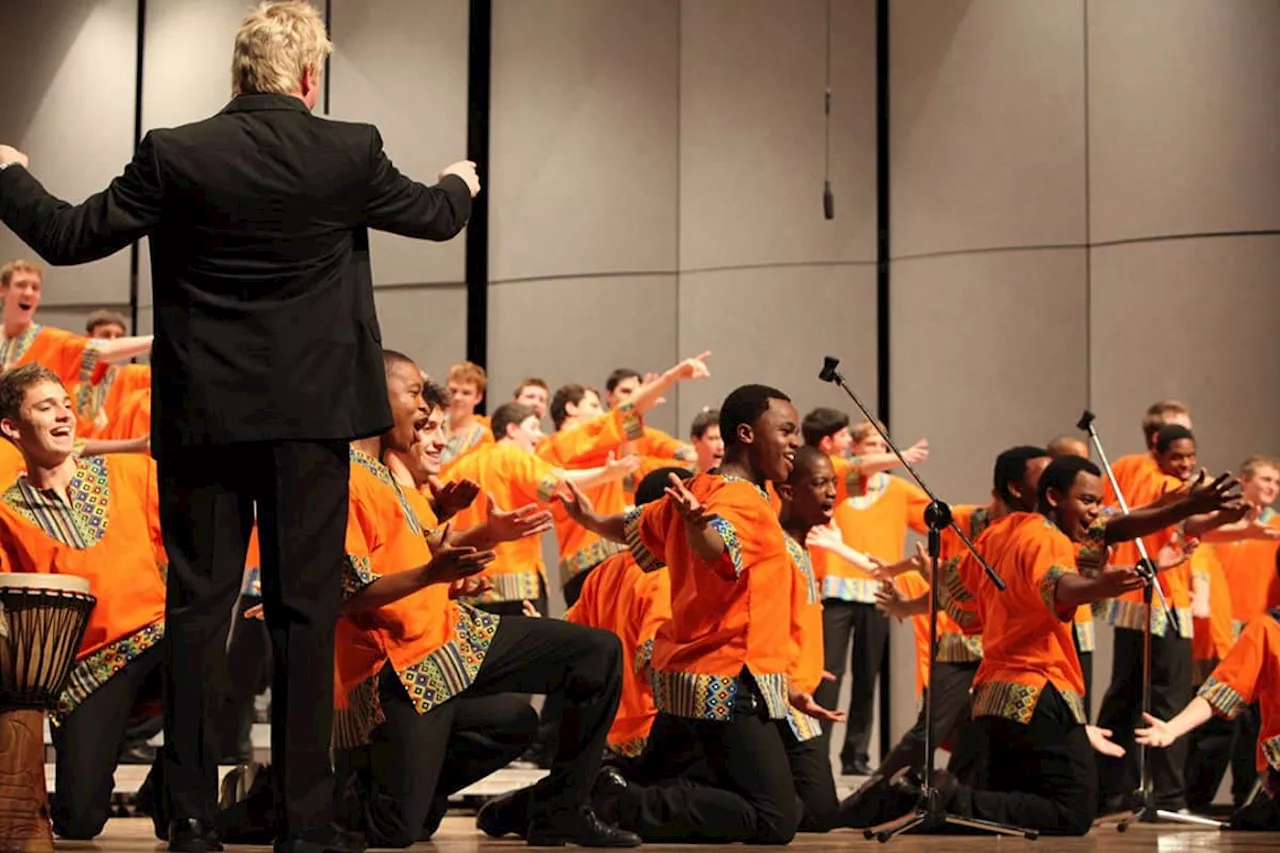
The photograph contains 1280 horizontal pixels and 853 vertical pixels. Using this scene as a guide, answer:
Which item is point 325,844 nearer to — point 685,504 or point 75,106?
point 685,504

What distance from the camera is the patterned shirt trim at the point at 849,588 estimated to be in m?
7.82

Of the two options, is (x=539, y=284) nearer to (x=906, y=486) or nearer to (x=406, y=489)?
(x=906, y=486)

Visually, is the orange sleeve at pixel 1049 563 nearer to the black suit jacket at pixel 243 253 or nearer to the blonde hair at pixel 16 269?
the black suit jacket at pixel 243 253

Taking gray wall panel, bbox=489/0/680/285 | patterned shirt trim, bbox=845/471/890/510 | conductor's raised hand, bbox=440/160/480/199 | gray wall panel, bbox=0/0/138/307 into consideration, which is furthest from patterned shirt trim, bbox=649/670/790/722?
gray wall panel, bbox=0/0/138/307

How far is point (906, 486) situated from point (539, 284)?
2.52m

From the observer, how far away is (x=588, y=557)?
7270mm

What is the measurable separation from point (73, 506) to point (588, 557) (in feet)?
9.91

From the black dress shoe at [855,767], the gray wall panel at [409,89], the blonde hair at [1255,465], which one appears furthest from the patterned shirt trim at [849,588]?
the gray wall panel at [409,89]

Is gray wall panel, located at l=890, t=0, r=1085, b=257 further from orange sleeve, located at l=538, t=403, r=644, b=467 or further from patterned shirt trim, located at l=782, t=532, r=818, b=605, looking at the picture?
patterned shirt trim, located at l=782, t=532, r=818, b=605

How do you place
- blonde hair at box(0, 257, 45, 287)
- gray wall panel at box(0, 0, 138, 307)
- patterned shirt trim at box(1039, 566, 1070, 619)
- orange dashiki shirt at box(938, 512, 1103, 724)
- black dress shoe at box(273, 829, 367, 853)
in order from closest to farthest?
black dress shoe at box(273, 829, 367, 853)
patterned shirt trim at box(1039, 566, 1070, 619)
orange dashiki shirt at box(938, 512, 1103, 724)
blonde hair at box(0, 257, 45, 287)
gray wall panel at box(0, 0, 138, 307)

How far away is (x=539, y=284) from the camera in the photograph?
9.68 metres

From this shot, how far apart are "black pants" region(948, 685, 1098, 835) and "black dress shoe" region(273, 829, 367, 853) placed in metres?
2.30

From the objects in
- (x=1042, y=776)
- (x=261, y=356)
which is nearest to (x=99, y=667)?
(x=261, y=356)

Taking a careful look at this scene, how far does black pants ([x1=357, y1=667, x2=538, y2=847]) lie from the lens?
4.16m
